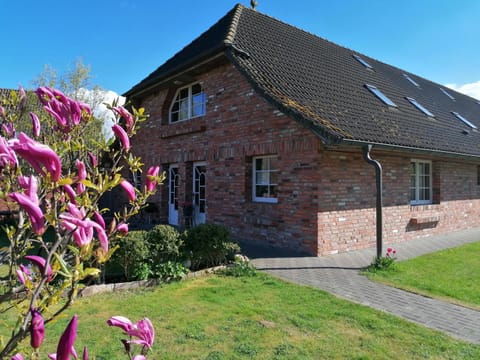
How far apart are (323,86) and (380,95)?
9.31 feet

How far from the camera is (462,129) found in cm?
1380

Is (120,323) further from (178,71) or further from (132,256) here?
(178,71)

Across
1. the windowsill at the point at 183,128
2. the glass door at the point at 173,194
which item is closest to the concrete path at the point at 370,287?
the windowsill at the point at 183,128

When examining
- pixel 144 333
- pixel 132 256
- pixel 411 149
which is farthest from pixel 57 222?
pixel 411 149

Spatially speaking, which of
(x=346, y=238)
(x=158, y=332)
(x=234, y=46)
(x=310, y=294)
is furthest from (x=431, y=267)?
(x=234, y=46)

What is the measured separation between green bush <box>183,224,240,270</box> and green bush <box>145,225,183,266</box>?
332mm

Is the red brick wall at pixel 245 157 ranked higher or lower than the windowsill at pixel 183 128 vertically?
lower

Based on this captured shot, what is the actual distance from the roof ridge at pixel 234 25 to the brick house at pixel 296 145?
0.05 meters

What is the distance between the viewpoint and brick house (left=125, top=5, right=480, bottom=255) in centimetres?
805

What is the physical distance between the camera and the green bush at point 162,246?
6141mm

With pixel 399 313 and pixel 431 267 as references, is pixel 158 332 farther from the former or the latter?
pixel 431 267

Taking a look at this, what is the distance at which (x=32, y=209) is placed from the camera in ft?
3.63

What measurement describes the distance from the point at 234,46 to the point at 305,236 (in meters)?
5.34

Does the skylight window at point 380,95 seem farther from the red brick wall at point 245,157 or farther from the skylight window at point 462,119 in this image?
the skylight window at point 462,119
